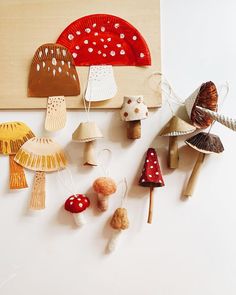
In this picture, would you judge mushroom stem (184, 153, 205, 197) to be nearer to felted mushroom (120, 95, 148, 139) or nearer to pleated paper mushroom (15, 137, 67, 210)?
felted mushroom (120, 95, 148, 139)

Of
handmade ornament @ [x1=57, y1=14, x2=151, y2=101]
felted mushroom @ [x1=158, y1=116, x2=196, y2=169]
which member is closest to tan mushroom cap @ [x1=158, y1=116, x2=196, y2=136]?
felted mushroom @ [x1=158, y1=116, x2=196, y2=169]

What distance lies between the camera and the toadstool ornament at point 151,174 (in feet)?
2.68

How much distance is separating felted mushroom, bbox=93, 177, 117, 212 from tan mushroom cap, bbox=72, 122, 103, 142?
11 cm

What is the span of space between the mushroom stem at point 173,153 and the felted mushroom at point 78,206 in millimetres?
245

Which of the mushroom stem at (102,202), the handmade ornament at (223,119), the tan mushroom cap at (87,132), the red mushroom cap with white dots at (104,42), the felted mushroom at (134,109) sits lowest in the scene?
the mushroom stem at (102,202)

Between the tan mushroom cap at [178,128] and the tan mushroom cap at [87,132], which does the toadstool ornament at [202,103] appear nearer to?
the tan mushroom cap at [178,128]

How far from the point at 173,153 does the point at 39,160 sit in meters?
0.36

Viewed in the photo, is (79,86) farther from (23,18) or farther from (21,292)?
(21,292)

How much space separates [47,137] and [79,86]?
166 millimetres

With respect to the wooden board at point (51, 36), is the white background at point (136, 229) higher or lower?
lower

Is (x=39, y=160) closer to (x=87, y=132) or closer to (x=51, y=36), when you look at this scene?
(x=87, y=132)

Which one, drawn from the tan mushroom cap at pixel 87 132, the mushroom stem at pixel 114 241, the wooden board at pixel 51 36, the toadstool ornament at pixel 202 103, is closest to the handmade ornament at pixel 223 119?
the toadstool ornament at pixel 202 103

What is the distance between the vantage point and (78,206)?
2.68 ft

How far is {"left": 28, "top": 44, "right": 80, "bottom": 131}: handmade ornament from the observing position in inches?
33.7
